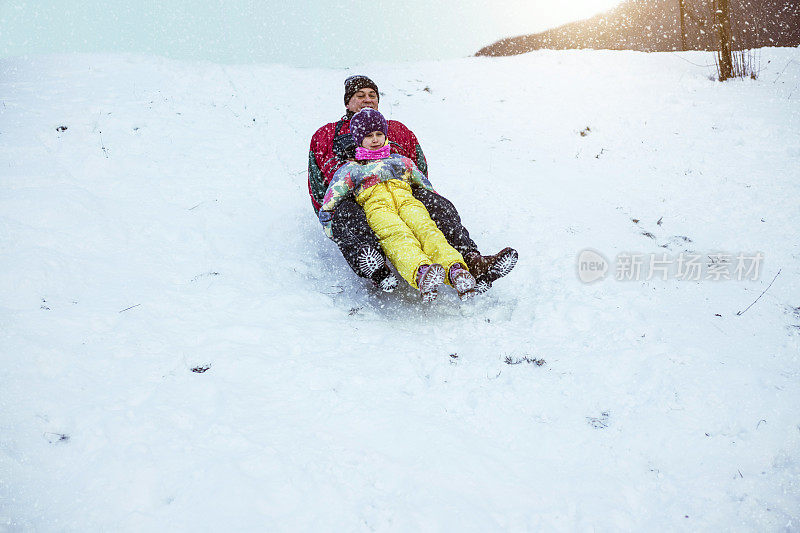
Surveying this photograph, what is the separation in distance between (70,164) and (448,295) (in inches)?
166

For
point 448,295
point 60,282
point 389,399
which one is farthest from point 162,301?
point 448,295

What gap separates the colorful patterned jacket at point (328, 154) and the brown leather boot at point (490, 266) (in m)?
1.44

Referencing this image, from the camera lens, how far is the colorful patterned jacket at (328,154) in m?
4.11

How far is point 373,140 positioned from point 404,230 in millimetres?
984

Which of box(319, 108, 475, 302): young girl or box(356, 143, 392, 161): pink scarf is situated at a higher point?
box(356, 143, 392, 161): pink scarf

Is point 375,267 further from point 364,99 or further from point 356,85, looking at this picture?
point 356,85

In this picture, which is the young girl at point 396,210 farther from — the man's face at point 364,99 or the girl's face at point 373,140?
the man's face at point 364,99

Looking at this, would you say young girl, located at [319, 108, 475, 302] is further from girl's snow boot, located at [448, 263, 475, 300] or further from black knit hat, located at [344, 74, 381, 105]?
black knit hat, located at [344, 74, 381, 105]

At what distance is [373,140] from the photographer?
3785 mm

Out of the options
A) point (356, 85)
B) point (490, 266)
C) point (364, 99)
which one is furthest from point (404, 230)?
point (356, 85)

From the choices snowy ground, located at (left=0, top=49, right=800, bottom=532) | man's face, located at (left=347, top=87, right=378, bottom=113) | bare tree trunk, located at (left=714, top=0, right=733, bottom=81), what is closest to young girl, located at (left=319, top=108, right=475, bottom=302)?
snowy ground, located at (left=0, top=49, right=800, bottom=532)

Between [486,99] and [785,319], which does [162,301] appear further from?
[486,99]

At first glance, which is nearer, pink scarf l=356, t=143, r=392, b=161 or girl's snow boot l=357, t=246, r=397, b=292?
girl's snow boot l=357, t=246, r=397, b=292

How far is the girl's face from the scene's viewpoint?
12.4ft
